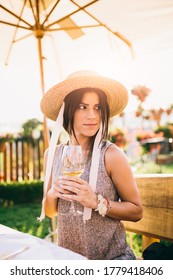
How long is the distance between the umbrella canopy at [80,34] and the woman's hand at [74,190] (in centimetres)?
169

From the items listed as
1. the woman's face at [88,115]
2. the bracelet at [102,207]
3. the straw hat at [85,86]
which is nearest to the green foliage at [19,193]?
the straw hat at [85,86]

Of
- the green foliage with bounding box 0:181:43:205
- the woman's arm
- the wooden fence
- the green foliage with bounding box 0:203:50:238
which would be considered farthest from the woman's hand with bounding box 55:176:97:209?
the wooden fence

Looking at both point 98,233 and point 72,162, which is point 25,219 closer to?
point 98,233

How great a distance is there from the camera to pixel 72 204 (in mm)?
1714

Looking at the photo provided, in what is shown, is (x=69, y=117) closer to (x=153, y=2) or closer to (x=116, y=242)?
(x=116, y=242)

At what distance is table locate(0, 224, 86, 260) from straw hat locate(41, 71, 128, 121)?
35.5 inches

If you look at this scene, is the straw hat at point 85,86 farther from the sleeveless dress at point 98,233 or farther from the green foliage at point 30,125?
the green foliage at point 30,125

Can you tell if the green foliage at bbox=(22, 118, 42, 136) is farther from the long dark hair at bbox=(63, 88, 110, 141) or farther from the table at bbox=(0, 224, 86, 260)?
the table at bbox=(0, 224, 86, 260)

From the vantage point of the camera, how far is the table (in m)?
1.17

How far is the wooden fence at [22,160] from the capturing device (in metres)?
7.34

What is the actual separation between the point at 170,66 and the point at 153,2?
2.34 feet

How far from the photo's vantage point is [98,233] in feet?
5.86

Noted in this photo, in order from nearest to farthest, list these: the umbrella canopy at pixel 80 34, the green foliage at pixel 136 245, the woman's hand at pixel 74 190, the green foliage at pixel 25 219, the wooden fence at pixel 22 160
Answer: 1. the woman's hand at pixel 74 190
2. the umbrella canopy at pixel 80 34
3. the green foliage at pixel 136 245
4. the green foliage at pixel 25 219
5. the wooden fence at pixel 22 160

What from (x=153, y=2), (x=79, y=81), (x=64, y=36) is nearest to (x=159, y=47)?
(x=153, y=2)
